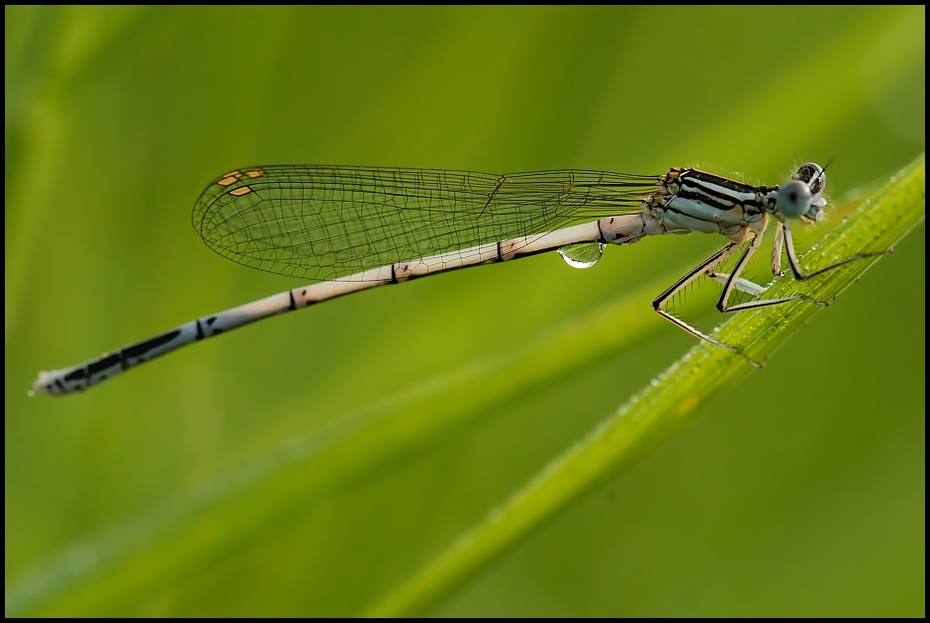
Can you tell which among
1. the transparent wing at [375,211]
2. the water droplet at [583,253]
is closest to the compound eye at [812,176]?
the transparent wing at [375,211]

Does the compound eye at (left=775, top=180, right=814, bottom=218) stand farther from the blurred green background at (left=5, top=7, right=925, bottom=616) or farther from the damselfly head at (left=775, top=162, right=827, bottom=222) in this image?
the blurred green background at (left=5, top=7, right=925, bottom=616)

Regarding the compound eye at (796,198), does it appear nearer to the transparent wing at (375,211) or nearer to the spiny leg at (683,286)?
the spiny leg at (683,286)

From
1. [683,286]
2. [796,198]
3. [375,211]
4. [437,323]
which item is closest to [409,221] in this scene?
[375,211]

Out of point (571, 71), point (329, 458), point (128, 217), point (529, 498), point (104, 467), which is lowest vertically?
point (104, 467)

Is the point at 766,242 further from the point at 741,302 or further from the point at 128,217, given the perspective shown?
the point at 128,217

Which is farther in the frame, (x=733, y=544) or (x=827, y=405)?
(x=827, y=405)

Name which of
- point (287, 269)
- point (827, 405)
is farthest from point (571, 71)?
point (827, 405)

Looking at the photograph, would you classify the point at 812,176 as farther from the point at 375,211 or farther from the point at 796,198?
the point at 375,211
